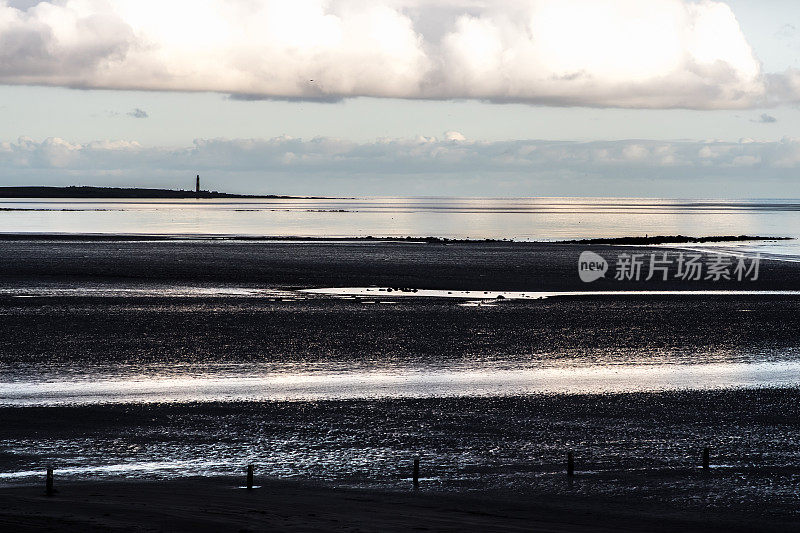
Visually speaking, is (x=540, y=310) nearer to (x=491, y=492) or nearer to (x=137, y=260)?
(x=491, y=492)

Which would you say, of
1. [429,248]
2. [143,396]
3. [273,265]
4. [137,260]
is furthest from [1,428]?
[429,248]

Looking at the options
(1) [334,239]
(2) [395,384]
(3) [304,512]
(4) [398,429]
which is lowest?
(3) [304,512]

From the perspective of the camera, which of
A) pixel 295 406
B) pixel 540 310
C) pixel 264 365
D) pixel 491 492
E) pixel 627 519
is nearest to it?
pixel 627 519

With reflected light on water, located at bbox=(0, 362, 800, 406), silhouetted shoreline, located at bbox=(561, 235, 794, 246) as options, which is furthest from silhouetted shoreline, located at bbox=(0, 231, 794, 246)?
reflected light on water, located at bbox=(0, 362, 800, 406)

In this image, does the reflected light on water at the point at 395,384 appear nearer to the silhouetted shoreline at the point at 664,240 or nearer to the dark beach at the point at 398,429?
the dark beach at the point at 398,429

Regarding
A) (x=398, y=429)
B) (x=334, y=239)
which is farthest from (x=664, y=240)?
(x=398, y=429)

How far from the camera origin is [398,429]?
1939 cm

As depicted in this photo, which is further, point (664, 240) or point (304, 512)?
point (664, 240)

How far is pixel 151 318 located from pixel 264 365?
465 inches

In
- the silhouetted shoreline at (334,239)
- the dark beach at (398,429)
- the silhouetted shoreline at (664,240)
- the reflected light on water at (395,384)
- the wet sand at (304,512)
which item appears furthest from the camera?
the silhouetted shoreline at (664,240)

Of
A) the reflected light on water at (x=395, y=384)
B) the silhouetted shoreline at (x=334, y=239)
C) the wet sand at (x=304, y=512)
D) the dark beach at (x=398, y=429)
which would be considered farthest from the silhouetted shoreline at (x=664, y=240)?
the wet sand at (x=304, y=512)

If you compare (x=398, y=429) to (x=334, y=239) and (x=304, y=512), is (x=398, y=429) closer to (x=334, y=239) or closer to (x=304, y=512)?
(x=304, y=512)

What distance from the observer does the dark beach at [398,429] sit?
45.4 ft

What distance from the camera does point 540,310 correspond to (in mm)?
42406
